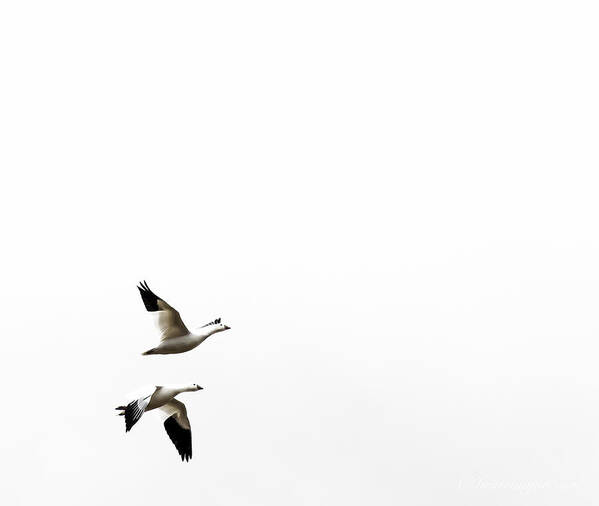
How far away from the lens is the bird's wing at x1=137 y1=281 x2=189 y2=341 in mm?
49344

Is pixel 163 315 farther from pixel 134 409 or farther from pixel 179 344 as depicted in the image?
pixel 134 409

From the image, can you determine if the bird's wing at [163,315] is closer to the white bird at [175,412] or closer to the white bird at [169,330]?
the white bird at [169,330]

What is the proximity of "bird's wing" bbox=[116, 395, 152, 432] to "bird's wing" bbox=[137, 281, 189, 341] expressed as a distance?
307 centimetres

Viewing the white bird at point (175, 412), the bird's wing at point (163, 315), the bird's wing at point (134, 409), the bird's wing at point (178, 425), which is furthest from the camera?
the bird's wing at point (178, 425)

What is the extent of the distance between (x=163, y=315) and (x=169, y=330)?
898 millimetres

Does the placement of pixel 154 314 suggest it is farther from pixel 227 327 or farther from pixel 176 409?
pixel 176 409

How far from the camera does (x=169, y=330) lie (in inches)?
1975

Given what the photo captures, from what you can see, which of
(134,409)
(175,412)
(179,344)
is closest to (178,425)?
(175,412)

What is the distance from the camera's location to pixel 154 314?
49.7 m

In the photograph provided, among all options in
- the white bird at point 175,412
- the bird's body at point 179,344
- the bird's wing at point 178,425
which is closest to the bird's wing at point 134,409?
the white bird at point 175,412

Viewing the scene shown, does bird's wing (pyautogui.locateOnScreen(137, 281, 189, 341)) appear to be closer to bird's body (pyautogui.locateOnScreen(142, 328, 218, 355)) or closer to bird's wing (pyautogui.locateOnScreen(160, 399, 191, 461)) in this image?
bird's body (pyautogui.locateOnScreen(142, 328, 218, 355))

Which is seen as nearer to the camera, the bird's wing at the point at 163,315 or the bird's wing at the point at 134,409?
the bird's wing at the point at 134,409

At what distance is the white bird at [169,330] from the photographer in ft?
162

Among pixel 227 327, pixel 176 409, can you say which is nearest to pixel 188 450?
pixel 176 409
